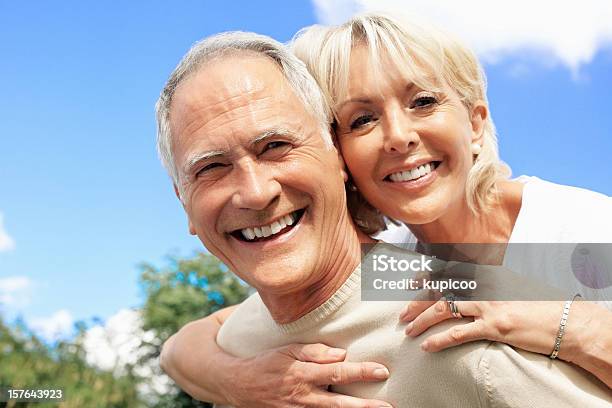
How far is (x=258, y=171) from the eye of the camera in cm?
211

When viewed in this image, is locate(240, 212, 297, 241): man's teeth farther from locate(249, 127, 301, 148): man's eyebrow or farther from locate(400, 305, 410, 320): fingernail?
locate(400, 305, 410, 320): fingernail

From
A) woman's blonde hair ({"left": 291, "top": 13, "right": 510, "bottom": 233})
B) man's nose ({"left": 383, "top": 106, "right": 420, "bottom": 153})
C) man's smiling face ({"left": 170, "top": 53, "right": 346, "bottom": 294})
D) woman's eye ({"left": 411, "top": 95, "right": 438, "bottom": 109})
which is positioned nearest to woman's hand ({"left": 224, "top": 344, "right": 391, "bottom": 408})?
man's smiling face ({"left": 170, "top": 53, "right": 346, "bottom": 294})

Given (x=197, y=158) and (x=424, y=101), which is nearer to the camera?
(x=197, y=158)

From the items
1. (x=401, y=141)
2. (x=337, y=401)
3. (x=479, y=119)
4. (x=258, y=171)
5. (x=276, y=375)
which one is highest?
(x=479, y=119)

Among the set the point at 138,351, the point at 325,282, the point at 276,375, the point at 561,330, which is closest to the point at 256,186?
the point at 325,282

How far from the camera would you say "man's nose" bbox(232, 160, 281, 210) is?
6.86ft

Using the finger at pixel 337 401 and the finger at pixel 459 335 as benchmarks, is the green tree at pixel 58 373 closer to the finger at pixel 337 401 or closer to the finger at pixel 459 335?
the finger at pixel 337 401

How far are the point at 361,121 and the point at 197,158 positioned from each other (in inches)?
33.3

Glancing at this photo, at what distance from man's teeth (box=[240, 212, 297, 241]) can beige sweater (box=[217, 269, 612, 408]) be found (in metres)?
0.27

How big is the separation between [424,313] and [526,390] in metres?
0.33

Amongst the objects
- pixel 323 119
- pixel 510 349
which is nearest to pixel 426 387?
pixel 510 349

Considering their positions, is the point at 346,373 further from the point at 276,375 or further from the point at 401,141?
the point at 401,141

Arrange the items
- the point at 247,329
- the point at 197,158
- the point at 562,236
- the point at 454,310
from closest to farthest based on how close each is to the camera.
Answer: the point at 454,310, the point at 197,158, the point at 247,329, the point at 562,236

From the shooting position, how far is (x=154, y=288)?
749cm
